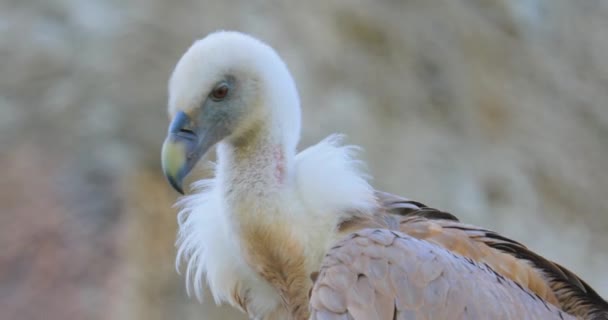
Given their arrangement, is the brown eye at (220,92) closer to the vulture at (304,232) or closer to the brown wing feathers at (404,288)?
the vulture at (304,232)

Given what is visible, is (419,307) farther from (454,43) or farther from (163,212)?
(454,43)

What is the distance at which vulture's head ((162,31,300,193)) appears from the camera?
10.4 feet

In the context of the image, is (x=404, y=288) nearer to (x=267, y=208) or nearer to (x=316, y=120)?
(x=267, y=208)

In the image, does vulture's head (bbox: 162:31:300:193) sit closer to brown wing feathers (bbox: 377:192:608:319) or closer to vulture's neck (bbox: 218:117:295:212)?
vulture's neck (bbox: 218:117:295:212)

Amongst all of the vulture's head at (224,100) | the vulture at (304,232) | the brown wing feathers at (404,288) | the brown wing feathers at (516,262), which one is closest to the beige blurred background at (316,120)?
the vulture at (304,232)

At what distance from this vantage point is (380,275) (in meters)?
3.03

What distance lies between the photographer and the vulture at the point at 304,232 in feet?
9.93

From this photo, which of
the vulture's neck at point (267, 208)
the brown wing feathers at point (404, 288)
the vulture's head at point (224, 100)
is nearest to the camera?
the brown wing feathers at point (404, 288)

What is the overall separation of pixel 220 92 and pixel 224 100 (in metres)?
0.03

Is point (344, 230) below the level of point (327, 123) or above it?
above

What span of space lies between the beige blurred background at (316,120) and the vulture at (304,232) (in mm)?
2492

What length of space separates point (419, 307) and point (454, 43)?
18.3ft

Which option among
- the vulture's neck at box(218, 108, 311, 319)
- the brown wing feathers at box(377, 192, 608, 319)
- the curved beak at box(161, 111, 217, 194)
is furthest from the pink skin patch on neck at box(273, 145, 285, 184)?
the brown wing feathers at box(377, 192, 608, 319)

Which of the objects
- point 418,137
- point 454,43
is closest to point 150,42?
point 418,137
